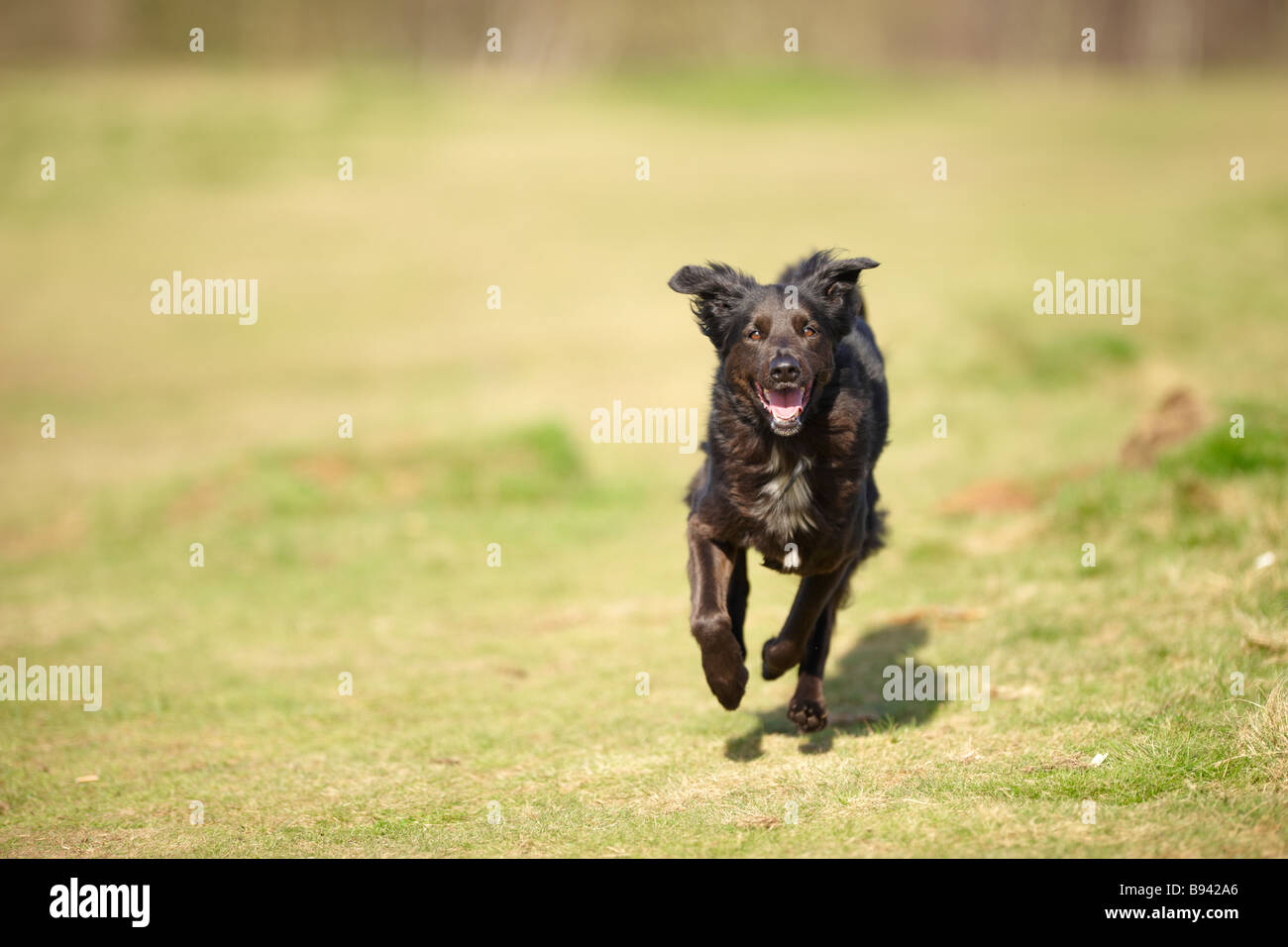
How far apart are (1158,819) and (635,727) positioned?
3.48 metres

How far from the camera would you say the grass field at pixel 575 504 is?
637 centimetres

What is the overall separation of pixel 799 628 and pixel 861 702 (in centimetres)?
168

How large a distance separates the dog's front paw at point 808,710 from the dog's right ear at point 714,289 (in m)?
2.07

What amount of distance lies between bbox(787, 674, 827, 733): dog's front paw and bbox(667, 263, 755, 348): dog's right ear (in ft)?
6.80

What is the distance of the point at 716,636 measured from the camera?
21.3 ft

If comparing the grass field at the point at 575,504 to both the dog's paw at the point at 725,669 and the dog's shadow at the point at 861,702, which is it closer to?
the dog's shadow at the point at 861,702

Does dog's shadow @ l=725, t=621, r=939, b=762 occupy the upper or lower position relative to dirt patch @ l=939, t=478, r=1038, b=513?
lower

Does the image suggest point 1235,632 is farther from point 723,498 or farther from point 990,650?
point 723,498

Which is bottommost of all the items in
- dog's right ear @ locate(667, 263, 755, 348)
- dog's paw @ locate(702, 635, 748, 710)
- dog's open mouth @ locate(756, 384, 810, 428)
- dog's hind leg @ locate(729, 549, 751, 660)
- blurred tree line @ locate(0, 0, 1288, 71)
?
dog's paw @ locate(702, 635, 748, 710)

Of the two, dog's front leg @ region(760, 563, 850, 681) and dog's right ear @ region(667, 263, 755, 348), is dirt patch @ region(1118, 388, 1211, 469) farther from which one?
dog's right ear @ region(667, 263, 755, 348)

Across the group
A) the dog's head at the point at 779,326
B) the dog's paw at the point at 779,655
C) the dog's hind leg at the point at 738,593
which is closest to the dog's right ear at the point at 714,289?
the dog's head at the point at 779,326

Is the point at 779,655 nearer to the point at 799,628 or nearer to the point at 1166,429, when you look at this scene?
the point at 799,628

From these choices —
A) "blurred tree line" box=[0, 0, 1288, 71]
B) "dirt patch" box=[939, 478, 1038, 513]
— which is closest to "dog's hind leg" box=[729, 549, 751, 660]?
"dirt patch" box=[939, 478, 1038, 513]

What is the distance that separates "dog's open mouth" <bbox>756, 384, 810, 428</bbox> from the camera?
6.50 meters
